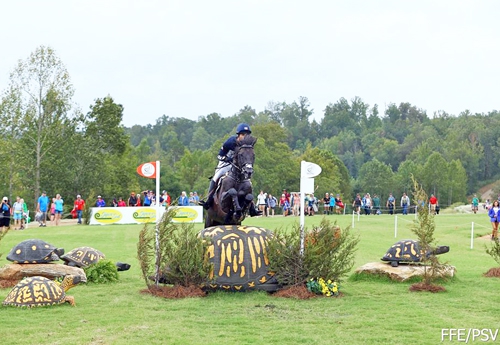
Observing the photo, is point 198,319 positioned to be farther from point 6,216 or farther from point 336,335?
point 6,216

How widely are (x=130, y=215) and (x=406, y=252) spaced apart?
22587mm

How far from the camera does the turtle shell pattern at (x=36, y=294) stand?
40.2ft

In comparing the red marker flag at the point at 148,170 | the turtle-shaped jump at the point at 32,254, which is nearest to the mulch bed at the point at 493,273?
the red marker flag at the point at 148,170

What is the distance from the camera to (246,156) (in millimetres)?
14148

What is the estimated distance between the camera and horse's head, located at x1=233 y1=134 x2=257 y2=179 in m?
14.1

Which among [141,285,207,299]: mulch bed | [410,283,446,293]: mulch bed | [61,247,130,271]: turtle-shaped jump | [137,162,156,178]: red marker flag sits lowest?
[141,285,207,299]: mulch bed

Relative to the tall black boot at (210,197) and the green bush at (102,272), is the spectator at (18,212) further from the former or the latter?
the tall black boot at (210,197)

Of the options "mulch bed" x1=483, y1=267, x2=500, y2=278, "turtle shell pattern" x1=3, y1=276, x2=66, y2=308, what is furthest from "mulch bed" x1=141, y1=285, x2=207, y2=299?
"mulch bed" x1=483, y1=267, x2=500, y2=278

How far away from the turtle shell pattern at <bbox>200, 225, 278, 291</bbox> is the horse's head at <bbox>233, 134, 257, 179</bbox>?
1298 millimetres

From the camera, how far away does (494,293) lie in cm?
1426

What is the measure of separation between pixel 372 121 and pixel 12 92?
131729mm

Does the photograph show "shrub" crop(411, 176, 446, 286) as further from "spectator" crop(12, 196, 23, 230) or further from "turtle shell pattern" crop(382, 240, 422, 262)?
"spectator" crop(12, 196, 23, 230)

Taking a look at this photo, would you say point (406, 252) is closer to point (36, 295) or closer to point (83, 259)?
point (83, 259)

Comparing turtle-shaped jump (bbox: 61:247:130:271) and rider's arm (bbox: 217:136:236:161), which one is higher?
rider's arm (bbox: 217:136:236:161)
